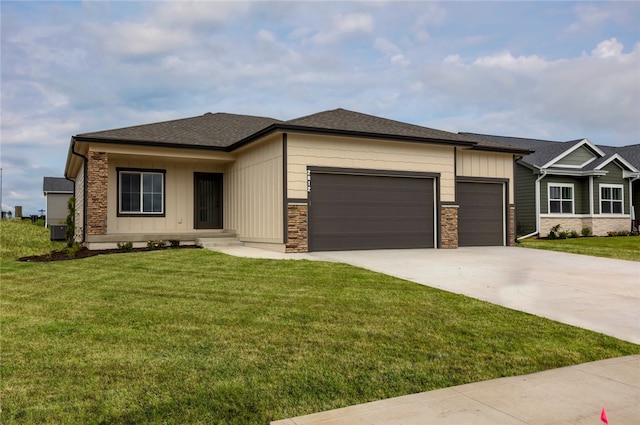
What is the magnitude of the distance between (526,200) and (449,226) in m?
11.5

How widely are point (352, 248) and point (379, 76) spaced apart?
7291 millimetres

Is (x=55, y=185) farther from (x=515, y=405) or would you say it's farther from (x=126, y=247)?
(x=515, y=405)

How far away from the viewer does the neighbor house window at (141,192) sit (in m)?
16.4

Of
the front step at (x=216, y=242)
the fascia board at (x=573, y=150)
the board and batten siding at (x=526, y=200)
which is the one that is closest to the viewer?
the front step at (x=216, y=242)

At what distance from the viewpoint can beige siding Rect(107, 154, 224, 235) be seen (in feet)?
53.2

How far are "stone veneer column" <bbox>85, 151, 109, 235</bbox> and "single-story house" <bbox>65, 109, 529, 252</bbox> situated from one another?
31mm

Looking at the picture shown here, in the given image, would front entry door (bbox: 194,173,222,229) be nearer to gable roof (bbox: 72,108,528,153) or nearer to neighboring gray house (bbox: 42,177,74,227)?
gable roof (bbox: 72,108,528,153)

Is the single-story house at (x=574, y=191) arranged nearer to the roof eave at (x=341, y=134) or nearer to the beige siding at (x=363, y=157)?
the roof eave at (x=341, y=134)

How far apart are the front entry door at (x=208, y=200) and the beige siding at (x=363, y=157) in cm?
573

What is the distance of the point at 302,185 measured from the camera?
13203 millimetres

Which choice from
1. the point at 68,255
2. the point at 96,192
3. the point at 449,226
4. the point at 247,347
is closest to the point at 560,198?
the point at 449,226

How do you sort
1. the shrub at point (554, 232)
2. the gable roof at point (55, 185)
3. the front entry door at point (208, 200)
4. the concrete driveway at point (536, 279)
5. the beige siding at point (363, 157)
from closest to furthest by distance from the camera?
the concrete driveway at point (536, 279), the beige siding at point (363, 157), the front entry door at point (208, 200), the shrub at point (554, 232), the gable roof at point (55, 185)

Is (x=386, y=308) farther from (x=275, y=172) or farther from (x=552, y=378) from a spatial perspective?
(x=275, y=172)

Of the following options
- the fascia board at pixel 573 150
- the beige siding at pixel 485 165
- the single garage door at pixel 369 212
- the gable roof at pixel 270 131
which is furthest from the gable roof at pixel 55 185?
the fascia board at pixel 573 150
